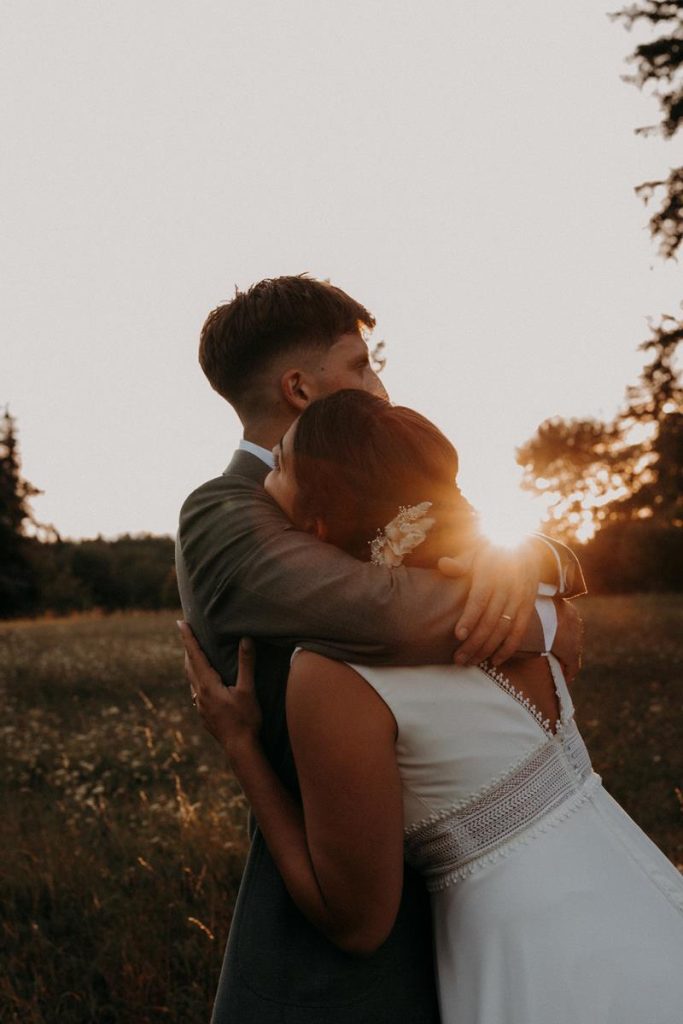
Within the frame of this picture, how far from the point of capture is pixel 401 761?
1.79 metres

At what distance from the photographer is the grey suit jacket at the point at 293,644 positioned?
1793 millimetres

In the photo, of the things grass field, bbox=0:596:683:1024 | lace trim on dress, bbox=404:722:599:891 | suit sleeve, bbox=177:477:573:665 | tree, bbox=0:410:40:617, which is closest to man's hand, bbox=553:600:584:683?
suit sleeve, bbox=177:477:573:665

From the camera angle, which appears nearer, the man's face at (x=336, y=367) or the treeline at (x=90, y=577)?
the man's face at (x=336, y=367)

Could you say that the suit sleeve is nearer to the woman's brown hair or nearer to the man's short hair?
the woman's brown hair

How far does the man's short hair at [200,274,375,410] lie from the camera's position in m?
2.54

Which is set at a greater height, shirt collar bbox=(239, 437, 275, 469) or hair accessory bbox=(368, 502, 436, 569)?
shirt collar bbox=(239, 437, 275, 469)

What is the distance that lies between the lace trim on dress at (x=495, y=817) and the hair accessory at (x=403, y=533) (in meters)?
0.49

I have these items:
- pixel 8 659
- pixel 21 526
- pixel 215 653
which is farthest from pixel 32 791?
pixel 21 526

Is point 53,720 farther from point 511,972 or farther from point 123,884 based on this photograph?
point 511,972

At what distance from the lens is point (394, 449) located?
73.1 inches

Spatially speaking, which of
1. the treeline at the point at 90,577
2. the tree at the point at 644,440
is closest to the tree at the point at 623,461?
the tree at the point at 644,440

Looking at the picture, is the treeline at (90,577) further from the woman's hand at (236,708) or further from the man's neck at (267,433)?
the woman's hand at (236,708)

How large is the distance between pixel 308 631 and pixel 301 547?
18 centimetres

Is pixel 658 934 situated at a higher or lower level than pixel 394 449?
lower
